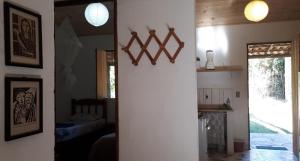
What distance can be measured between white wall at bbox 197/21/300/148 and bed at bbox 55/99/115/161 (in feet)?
7.36

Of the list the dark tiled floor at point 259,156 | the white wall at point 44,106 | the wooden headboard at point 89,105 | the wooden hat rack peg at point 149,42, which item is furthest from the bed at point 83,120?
the white wall at point 44,106

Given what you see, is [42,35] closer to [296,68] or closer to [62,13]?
[62,13]

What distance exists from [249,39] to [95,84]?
125 inches

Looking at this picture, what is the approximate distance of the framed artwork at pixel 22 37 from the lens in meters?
1.26

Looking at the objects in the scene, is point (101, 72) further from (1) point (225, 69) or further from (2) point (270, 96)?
(2) point (270, 96)

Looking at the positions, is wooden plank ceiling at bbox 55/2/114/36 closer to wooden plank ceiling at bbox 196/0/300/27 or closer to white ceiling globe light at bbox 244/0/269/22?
wooden plank ceiling at bbox 196/0/300/27

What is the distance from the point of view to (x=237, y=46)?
501 centimetres

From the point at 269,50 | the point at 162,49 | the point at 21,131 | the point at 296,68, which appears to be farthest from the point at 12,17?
the point at 269,50

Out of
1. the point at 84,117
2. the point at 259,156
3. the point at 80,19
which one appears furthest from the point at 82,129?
the point at 259,156

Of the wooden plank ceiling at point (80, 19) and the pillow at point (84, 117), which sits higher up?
the wooden plank ceiling at point (80, 19)

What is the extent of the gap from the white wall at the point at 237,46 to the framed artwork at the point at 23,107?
13.4 ft

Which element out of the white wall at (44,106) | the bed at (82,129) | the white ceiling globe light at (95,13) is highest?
the white ceiling globe light at (95,13)

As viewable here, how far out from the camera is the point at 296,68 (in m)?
4.34

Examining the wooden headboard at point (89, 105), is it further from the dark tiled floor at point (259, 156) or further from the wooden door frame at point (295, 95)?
the wooden door frame at point (295, 95)
